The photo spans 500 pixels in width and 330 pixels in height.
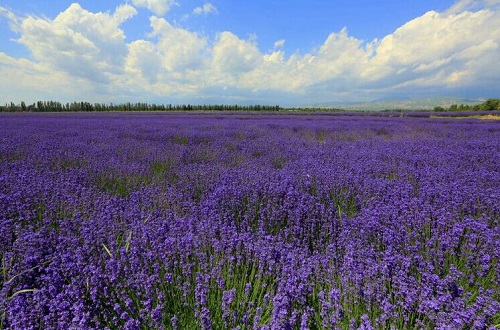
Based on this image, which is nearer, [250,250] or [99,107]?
[250,250]

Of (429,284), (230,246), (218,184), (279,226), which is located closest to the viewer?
(429,284)

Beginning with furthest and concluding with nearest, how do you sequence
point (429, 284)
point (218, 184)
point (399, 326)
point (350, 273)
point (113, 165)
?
point (113, 165) → point (218, 184) → point (350, 273) → point (429, 284) → point (399, 326)

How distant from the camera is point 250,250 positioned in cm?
190

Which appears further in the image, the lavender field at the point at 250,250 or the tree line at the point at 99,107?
the tree line at the point at 99,107

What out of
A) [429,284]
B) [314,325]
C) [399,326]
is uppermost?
[429,284]

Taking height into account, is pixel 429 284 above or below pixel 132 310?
above

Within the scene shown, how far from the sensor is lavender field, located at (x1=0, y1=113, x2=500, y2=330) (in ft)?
4.65

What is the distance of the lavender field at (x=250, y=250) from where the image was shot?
1.42m

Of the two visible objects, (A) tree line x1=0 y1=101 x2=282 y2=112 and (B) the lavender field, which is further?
(A) tree line x1=0 y1=101 x2=282 y2=112

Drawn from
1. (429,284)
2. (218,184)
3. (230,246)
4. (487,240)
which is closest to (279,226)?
(230,246)

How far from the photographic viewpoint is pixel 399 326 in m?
1.40

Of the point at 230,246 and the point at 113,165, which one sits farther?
the point at 113,165

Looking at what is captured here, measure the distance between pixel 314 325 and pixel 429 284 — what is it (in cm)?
65

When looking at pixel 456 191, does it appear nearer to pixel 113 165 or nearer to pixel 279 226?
pixel 279 226
